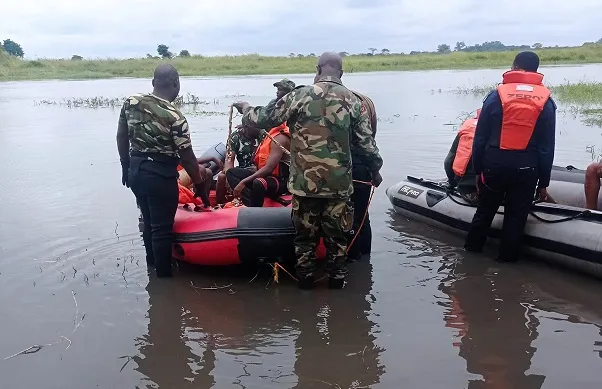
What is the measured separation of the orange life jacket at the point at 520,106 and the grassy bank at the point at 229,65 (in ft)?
109

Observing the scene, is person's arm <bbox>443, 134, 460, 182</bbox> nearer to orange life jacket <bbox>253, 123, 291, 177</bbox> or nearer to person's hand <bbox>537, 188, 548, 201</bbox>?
person's hand <bbox>537, 188, 548, 201</bbox>

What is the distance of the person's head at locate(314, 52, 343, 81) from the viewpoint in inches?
177

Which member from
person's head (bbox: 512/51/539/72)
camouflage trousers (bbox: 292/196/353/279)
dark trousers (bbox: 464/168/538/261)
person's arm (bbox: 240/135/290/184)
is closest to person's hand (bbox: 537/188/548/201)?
dark trousers (bbox: 464/168/538/261)

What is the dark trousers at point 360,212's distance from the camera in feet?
16.8

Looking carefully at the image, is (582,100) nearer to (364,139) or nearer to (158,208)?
(364,139)

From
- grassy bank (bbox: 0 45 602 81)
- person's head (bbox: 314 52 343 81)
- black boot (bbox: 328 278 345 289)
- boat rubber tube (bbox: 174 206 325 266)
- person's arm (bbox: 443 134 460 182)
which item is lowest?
black boot (bbox: 328 278 345 289)

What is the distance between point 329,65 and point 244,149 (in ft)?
5.45

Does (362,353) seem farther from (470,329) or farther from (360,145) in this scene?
(360,145)

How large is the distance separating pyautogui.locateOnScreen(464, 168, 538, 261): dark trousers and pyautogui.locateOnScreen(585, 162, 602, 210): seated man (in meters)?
0.52

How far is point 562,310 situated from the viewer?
4254 mm

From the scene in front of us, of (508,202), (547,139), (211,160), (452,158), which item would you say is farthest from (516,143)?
(211,160)

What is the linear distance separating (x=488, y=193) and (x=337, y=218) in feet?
4.84

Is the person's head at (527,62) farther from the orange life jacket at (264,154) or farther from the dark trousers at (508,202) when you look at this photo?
the orange life jacket at (264,154)

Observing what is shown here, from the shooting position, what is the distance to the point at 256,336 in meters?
3.96
